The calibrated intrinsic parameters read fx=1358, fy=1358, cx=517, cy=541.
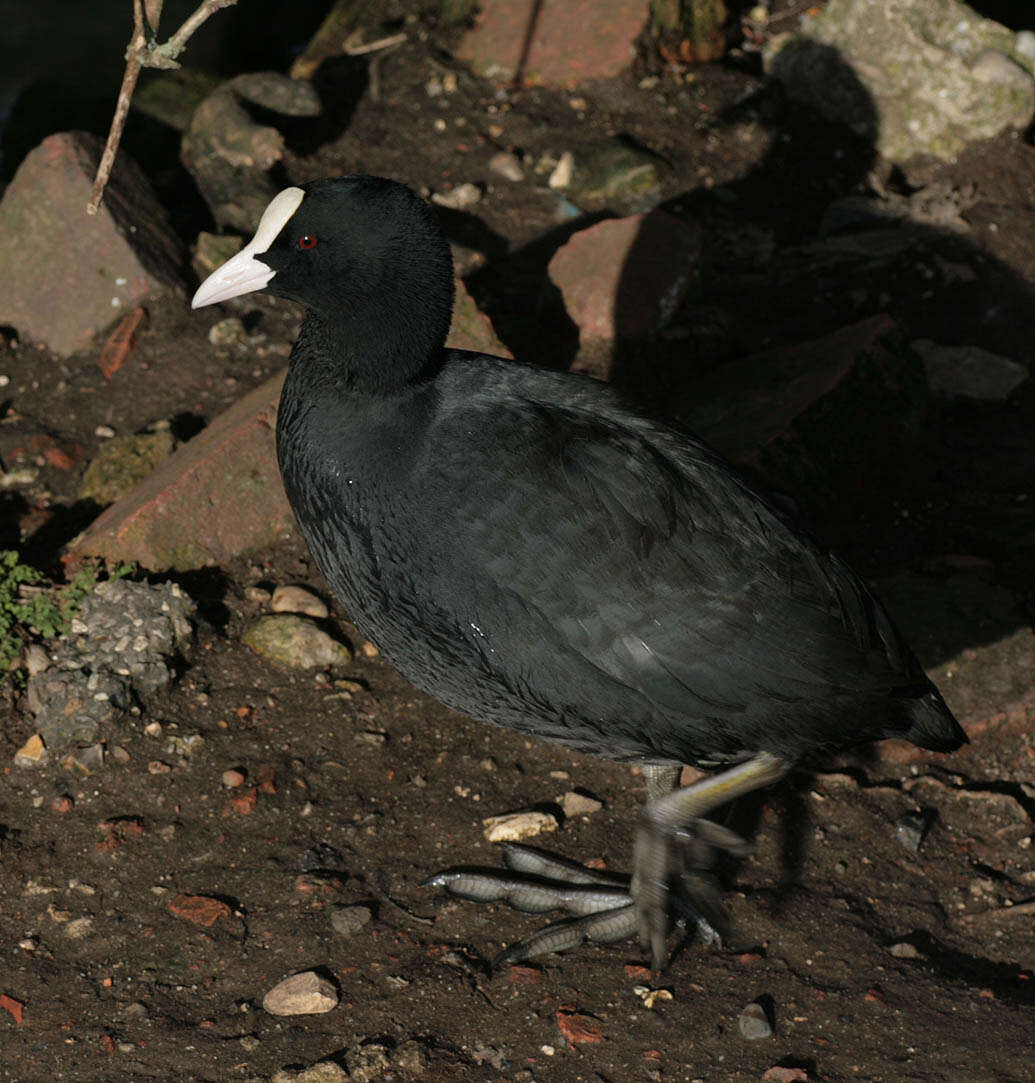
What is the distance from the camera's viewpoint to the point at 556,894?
133 inches

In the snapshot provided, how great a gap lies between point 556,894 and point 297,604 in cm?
128

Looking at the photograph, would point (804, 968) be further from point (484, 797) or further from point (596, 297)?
point (596, 297)

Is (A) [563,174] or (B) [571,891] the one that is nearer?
(B) [571,891]

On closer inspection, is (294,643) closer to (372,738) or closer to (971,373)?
(372,738)

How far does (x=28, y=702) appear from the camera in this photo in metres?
3.74

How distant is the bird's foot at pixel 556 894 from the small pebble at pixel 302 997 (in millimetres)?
439

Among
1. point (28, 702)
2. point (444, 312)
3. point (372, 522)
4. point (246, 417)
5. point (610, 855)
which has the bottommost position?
point (610, 855)

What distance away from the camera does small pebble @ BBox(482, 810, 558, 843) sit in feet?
11.7

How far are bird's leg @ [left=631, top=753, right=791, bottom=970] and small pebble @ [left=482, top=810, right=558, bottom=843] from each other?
1.00ft

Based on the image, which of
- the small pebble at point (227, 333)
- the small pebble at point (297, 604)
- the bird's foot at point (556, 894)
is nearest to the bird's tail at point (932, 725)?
the bird's foot at point (556, 894)

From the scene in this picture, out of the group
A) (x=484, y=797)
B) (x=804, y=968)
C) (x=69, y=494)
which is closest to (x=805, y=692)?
(x=804, y=968)

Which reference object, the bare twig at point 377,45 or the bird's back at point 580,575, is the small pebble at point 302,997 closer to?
the bird's back at point 580,575

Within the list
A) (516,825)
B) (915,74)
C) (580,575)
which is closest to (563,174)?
(915,74)

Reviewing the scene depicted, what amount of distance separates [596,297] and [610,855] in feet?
7.19
